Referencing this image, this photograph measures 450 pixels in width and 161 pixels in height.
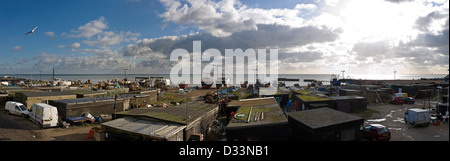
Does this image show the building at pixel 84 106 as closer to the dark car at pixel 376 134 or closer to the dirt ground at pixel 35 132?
the dirt ground at pixel 35 132

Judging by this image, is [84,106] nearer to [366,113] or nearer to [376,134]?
[376,134]

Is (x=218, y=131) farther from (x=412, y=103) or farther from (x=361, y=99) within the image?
(x=412, y=103)

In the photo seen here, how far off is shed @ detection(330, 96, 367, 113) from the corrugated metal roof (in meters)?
21.4

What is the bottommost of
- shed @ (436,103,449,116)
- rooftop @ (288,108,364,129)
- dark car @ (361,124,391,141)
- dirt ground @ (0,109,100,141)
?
dirt ground @ (0,109,100,141)

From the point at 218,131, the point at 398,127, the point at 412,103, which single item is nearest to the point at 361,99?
the point at 398,127

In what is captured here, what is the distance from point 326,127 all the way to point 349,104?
734 inches

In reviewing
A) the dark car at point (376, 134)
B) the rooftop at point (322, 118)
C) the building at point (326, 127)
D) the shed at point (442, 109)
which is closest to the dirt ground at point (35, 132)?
the building at point (326, 127)

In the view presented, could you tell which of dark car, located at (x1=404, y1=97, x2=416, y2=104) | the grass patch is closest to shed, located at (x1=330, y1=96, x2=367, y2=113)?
the grass patch

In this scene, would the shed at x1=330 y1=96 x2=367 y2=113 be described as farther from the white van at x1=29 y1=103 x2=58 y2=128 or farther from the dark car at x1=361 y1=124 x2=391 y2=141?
the white van at x1=29 y1=103 x2=58 y2=128

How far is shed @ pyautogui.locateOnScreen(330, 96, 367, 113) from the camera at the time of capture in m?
27.1

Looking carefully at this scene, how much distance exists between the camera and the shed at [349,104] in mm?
27062

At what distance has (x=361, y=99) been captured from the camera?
28.6 metres

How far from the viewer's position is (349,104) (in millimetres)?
27797
